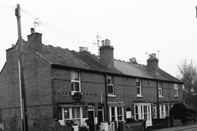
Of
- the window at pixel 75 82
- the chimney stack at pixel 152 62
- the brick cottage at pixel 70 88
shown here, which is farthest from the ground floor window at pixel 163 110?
the window at pixel 75 82

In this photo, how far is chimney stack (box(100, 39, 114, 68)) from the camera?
34.7m

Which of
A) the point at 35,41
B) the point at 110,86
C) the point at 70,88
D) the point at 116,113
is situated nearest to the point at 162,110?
the point at 116,113

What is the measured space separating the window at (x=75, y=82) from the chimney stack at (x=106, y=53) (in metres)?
6.74

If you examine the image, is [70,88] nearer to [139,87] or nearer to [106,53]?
[106,53]

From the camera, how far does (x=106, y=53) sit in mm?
35000

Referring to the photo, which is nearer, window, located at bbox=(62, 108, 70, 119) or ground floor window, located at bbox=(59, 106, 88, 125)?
ground floor window, located at bbox=(59, 106, 88, 125)

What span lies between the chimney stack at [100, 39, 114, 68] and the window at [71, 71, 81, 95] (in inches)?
265

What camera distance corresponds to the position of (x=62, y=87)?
86.8ft

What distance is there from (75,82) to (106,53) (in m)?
7.92

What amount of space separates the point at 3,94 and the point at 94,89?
8006 millimetres

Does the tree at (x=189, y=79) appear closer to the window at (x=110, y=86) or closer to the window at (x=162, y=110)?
the window at (x=162, y=110)

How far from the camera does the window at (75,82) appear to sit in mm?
27719

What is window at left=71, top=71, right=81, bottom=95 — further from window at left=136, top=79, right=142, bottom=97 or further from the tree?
the tree

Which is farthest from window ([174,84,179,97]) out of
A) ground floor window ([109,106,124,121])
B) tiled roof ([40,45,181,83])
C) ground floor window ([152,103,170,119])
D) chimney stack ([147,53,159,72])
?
ground floor window ([109,106,124,121])
